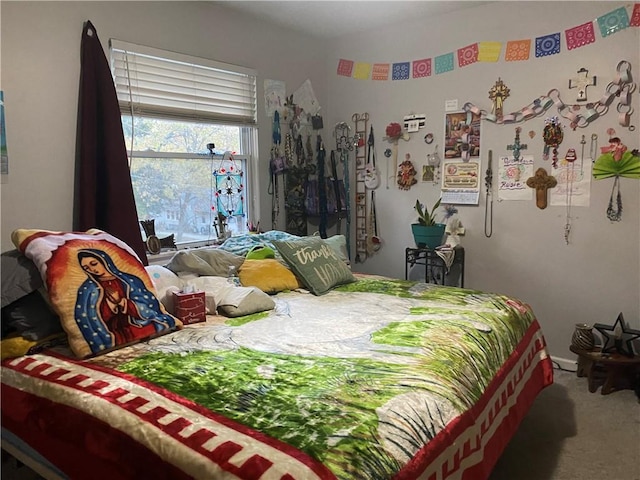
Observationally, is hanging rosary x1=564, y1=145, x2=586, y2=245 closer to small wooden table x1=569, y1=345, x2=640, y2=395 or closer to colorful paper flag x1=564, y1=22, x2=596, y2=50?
colorful paper flag x1=564, y1=22, x2=596, y2=50

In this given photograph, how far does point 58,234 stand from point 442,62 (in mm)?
2793

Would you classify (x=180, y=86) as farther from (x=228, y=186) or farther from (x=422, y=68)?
(x=422, y=68)

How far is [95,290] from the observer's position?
1.79 m

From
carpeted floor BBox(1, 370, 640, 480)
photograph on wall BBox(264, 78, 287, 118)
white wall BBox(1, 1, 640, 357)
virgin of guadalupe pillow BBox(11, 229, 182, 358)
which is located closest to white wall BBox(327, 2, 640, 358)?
white wall BBox(1, 1, 640, 357)

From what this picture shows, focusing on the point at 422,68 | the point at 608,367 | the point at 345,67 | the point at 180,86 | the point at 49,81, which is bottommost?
the point at 608,367

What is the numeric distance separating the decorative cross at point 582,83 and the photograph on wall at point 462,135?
623 mm

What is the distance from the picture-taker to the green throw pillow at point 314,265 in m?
2.65

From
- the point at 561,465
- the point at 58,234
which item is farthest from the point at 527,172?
the point at 58,234

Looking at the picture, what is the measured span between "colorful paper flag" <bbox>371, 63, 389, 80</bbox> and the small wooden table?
2402mm

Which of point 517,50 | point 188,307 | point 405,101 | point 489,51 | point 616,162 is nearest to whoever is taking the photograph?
point 188,307

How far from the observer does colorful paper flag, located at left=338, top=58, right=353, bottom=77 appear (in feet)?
12.9

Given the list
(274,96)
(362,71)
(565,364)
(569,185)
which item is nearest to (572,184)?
(569,185)

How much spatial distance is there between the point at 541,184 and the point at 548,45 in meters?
0.88

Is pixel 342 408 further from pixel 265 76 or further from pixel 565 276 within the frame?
pixel 265 76
